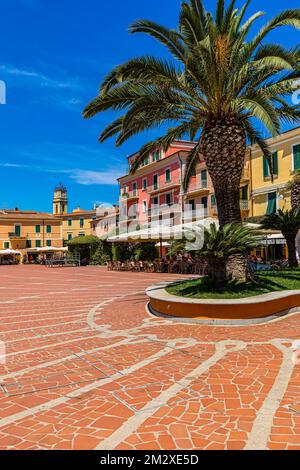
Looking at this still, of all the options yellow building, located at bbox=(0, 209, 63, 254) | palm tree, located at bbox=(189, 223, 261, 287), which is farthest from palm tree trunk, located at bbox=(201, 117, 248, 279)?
yellow building, located at bbox=(0, 209, 63, 254)

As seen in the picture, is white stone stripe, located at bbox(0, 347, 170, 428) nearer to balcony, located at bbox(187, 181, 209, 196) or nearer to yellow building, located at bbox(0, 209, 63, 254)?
balcony, located at bbox(187, 181, 209, 196)

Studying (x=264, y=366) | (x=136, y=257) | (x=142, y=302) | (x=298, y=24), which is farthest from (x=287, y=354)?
(x=136, y=257)

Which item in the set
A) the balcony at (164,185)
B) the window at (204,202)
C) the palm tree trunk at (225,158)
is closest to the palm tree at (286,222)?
the palm tree trunk at (225,158)

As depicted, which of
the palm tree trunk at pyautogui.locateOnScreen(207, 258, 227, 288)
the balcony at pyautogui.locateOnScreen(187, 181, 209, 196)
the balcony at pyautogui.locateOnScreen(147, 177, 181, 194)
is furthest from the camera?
the balcony at pyautogui.locateOnScreen(147, 177, 181, 194)

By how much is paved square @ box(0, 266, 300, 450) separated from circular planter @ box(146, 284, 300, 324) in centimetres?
35

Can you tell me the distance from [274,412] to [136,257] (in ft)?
94.7

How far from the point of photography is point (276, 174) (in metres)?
26.1

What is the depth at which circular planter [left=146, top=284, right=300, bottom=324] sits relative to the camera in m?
7.56

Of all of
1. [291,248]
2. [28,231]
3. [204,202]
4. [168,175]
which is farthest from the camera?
[28,231]

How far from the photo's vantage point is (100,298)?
1252cm

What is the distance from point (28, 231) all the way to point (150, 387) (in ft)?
207

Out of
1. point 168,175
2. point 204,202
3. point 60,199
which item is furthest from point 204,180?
point 60,199

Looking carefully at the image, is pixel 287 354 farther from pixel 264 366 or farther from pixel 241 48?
pixel 241 48

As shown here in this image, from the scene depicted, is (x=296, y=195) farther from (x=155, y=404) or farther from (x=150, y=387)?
(x=155, y=404)
